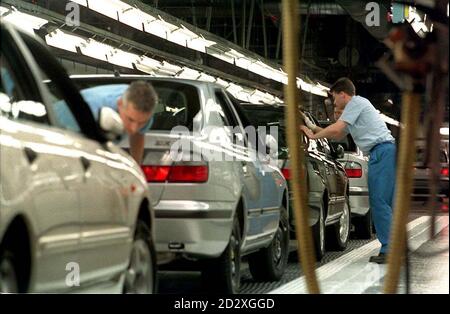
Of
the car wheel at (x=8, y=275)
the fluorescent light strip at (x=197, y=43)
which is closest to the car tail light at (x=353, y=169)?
the fluorescent light strip at (x=197, y=43)

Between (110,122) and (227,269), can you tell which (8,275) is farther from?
(227,269)

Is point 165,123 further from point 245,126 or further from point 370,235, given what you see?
point 370,235

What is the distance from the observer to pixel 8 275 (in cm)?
254

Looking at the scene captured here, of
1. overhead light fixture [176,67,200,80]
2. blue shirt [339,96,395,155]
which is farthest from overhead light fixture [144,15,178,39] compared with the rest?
blue shirt [339,96,395,155]

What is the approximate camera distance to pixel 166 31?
3.33 metres

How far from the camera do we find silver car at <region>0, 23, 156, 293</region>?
2490mm

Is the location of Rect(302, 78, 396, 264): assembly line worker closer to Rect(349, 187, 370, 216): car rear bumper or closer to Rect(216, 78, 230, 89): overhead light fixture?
Rect(349, 187, 370, 216): car rear bumper

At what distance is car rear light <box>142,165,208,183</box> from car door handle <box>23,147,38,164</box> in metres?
0.40

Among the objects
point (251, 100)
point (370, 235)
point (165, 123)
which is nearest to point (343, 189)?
point (370, 235)

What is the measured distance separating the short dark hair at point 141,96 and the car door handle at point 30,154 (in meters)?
0.33

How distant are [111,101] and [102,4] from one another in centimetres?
106

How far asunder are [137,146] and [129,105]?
0.11 metres

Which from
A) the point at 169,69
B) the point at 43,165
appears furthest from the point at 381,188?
the point at 43,165

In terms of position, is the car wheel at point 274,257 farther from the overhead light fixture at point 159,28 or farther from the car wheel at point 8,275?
the car wheel at point 8,275
